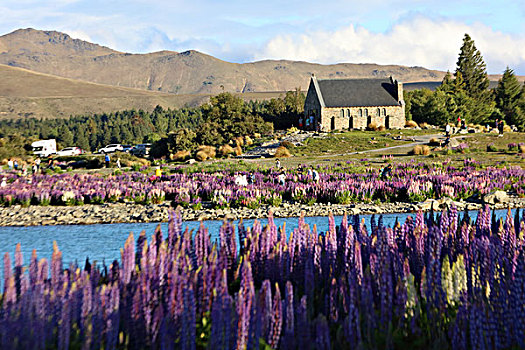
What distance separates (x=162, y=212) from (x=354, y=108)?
56.2 meters

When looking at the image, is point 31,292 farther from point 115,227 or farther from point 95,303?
point 115,227

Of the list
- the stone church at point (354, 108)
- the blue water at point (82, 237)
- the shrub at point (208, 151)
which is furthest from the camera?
the stone church at point (354, 108)

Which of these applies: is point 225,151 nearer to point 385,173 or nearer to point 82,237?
point 385,173

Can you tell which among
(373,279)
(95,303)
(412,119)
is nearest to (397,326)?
(373,279)

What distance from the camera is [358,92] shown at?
71.1 meters

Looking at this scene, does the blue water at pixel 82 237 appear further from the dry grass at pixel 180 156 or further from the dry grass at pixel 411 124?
the dry grass at pixel 411 124

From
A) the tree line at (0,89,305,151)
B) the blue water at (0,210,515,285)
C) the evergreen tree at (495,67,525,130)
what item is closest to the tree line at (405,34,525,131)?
the evergreen tree at (495,67,525,130)

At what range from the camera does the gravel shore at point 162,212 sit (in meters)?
15.7

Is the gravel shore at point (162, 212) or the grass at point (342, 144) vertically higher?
the grass at point (342, 144)

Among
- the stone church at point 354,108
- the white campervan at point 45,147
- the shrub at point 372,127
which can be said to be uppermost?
the stone church at point 354,108

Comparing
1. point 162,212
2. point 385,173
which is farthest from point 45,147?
point 162,212

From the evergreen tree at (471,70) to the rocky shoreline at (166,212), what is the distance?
88.2 m

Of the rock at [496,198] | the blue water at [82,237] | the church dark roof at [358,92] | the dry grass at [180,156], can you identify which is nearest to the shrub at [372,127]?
the church dark roof at [358,92]

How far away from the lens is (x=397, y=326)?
3.56 m
